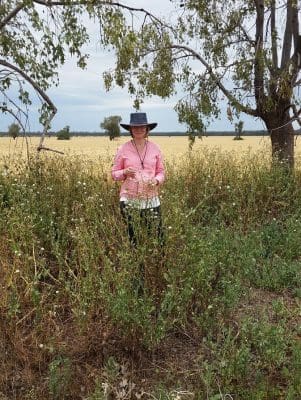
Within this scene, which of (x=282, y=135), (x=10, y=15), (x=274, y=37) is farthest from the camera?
(x=282, y=135)

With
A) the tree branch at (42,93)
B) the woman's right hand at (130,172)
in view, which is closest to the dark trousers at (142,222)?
the woman's right hand at (130,172)

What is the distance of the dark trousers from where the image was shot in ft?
14.4

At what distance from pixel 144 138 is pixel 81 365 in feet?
7.00

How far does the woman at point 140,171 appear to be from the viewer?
4.72m

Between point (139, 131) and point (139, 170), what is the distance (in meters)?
0.37

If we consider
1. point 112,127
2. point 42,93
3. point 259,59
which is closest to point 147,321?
point 42,93

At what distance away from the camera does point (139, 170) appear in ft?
15.9

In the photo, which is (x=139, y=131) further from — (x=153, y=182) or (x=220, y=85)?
(x=220, y=85)

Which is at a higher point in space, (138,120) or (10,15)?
(10,15)

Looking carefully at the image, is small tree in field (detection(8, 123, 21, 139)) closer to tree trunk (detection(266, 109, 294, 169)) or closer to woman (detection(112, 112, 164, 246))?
woman (detection(112, 112, 164, 246))

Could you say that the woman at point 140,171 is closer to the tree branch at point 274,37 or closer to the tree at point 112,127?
the tree branch at point 274,37

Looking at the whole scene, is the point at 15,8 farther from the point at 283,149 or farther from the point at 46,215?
the point at 283,149

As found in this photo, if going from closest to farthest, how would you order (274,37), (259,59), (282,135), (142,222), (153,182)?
(142,222) → (153,182) → (259,59) → (274,37) → (282,135)

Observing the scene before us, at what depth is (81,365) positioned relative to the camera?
12.9 feet
